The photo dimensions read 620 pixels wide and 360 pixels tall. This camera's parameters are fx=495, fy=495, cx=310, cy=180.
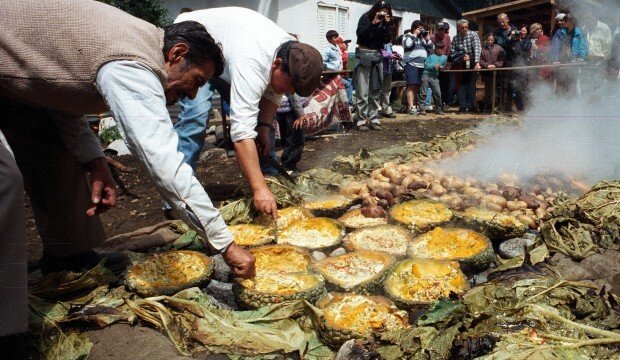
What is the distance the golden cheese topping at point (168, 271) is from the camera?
9.55ft

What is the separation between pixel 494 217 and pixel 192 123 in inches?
105

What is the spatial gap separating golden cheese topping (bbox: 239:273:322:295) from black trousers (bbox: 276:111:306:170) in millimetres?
3356

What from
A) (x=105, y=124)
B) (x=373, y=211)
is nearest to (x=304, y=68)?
(x=373, y=211)

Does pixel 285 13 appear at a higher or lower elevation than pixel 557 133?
higher

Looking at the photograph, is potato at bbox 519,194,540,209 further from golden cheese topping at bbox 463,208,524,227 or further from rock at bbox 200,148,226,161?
rock at bbox 200,148,226,161

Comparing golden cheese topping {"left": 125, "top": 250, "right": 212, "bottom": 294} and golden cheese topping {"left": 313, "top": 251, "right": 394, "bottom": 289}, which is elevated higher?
golden cheese topping {"left": 125, "top": 250, "right": 212, "bottom": 294}

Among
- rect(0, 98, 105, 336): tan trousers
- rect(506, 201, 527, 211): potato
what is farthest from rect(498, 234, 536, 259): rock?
rect(0, 98, 105, 336): tan trousers

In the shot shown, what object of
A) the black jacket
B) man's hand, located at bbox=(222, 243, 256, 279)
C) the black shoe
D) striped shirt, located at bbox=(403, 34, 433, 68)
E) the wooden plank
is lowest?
the black shoe

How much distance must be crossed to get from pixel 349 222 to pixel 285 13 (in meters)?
11.3

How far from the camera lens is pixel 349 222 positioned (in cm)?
403

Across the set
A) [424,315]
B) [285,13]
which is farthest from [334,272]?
[285,13]

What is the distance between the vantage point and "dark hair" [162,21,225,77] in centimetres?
240

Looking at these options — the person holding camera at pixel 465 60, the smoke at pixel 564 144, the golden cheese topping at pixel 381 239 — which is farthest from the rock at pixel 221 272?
the person holding camera at pixel 465 60

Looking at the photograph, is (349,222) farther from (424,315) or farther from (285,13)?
(285,13)
